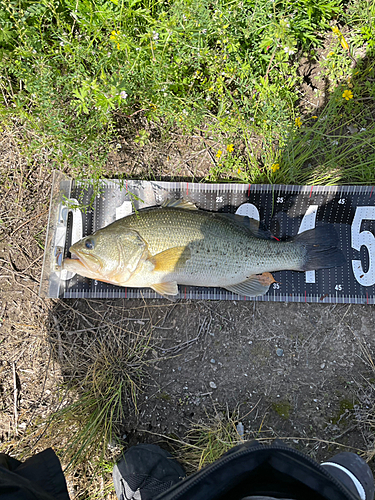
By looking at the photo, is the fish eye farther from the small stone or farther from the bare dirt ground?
the small stone

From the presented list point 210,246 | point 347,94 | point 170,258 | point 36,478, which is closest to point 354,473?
point 210,246

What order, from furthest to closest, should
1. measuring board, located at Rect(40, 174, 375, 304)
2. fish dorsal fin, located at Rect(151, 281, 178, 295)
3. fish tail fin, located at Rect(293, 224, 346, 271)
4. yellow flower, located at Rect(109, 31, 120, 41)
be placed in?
1. measuring board, located at Rect(40, 174, 375, 304)
2. fish tail fin, located at Rect(293, 224, 346, 271)
3. fish dorsal fin, located at Rect(151, 281, 178, 295)
4. yellow flower, located at Rect(109, 31, 120, 41)

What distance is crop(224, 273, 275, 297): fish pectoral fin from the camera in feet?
10.9

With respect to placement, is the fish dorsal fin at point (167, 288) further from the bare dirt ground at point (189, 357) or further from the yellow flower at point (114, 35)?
the yellow flower at point (114, 35)

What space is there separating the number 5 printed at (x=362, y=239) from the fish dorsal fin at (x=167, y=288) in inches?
79.2

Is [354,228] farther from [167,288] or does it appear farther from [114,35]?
[114,35]

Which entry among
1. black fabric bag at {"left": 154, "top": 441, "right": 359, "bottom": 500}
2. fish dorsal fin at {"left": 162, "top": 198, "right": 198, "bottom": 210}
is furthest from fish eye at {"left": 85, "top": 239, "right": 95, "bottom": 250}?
black fabric bag at {"left": 154, "top": 441, "right": 359, "bottom": 500}

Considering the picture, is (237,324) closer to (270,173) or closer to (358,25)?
(270,173)

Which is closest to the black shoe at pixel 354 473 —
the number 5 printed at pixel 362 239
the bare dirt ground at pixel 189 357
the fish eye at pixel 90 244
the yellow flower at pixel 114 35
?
the bare dirt ground at pixel 189 357

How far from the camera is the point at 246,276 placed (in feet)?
10.8

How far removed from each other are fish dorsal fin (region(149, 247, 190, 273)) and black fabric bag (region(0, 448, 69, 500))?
6.43 feet

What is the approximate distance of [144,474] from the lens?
3051mm

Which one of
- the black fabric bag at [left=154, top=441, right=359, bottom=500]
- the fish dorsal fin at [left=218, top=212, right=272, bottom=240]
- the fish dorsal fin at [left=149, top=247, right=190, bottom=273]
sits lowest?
the black fabric bag at [left=154, top=441, right=359, bottom=500]

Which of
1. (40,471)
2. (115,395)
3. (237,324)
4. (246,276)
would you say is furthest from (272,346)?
(40,471)
